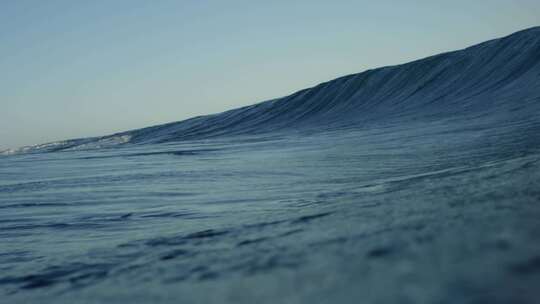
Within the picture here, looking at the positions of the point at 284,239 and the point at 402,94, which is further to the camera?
the point at 402,94

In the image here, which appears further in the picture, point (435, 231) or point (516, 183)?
point (516, 183)

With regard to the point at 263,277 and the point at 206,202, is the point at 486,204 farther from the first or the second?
the point at 206,202

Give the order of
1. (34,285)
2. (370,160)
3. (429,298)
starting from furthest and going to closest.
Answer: (370,160) < (34,285) < (429,298)

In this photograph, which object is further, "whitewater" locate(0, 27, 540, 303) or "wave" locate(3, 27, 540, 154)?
"wave" locate(3, 27, 540, 154)

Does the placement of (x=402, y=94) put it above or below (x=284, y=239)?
above

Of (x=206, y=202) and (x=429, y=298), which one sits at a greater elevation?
(x=429, y=298)

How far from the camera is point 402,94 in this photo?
15984 millimetres

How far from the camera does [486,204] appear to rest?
935mm

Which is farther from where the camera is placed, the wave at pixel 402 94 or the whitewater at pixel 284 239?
the wave at pixel 402 94

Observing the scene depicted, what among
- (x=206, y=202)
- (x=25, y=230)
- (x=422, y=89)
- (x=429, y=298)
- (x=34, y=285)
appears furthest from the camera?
(x=422, y=89)

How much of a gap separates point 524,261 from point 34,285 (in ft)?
3.52

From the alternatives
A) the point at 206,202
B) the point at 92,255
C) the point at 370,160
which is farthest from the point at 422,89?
the point at 92,255

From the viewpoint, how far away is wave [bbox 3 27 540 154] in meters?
12.6

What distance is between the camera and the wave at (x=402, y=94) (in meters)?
12.6
